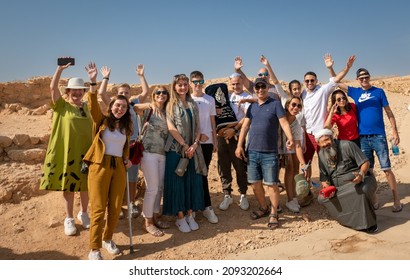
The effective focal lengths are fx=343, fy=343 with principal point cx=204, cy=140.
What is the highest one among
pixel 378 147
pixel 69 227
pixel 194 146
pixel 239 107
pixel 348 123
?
pixel 239 107

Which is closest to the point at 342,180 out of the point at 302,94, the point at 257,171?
the point at 257,171

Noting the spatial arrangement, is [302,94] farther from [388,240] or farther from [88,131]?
[88,131]

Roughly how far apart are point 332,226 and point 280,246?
0.97 meters

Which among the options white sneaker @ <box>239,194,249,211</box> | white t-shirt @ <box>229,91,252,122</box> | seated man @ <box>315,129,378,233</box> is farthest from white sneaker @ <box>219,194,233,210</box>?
seated man @ <box>315,129,378,233</box>

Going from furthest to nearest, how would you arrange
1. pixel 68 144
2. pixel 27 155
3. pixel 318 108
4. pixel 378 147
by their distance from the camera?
pixel 27 155, pixel 318 108, pixel 378 147, pixel 68 144

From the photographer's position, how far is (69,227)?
4633 mm

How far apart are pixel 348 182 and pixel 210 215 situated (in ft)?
6.52

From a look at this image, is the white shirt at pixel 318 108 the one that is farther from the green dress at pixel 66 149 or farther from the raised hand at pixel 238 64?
the green dress at pixel 66 149

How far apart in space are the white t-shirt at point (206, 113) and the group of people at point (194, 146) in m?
0.01

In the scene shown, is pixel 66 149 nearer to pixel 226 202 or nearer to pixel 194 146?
pixel 194 146

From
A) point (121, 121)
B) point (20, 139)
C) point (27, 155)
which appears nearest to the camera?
point (121, 121)

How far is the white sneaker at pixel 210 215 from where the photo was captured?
4996 mm

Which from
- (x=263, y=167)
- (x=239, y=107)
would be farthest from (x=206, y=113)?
(x=263, y=167)
